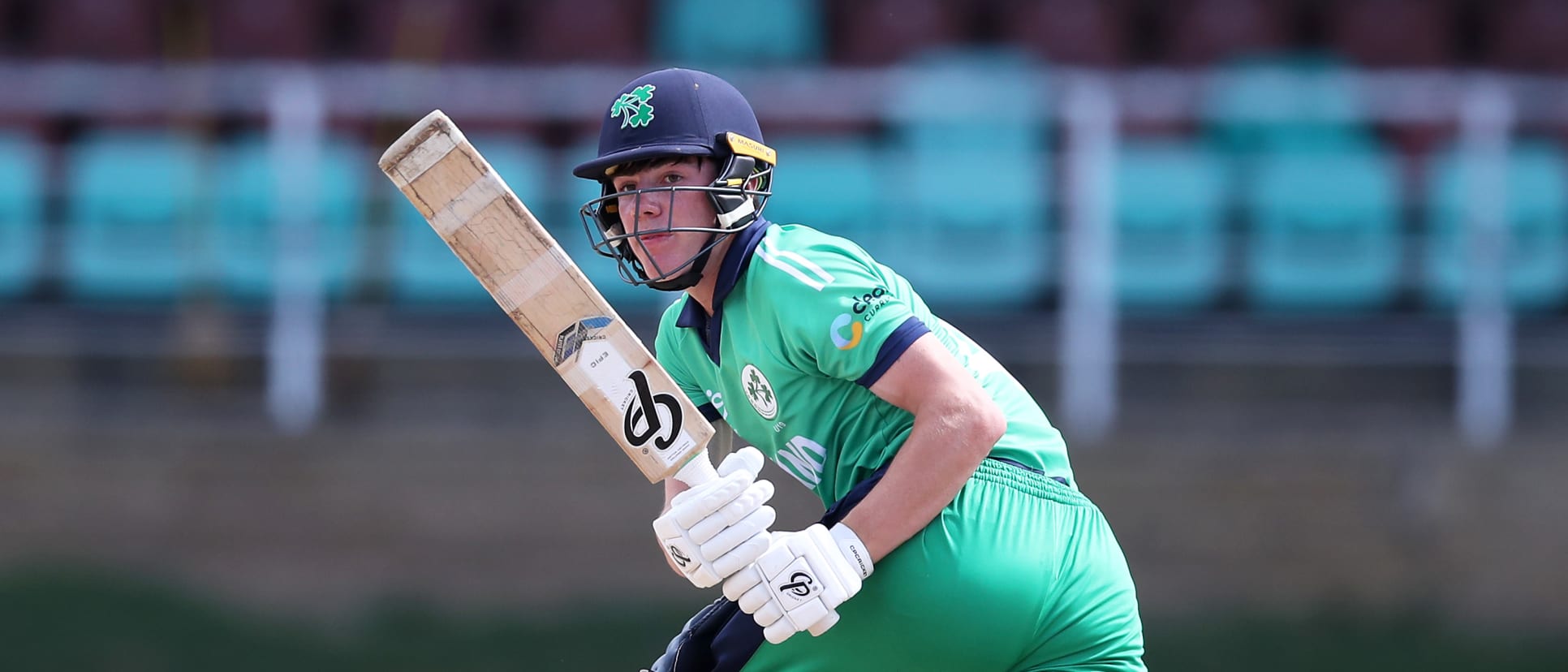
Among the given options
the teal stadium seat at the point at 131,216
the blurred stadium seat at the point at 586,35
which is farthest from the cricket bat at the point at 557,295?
the blurred stadium seat at the point at 586,35

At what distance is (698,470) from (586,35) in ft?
20.6

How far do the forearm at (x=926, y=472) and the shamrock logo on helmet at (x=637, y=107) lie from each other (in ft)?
2.51

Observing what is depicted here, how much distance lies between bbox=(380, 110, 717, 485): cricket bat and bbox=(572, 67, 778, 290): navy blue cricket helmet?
0.12 m

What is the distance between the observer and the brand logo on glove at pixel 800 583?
9.89ft

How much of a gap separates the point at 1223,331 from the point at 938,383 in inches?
199

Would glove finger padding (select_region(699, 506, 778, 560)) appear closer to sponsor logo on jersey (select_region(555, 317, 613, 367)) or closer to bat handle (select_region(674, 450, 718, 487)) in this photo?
bat handle (select_region(674, 450, 718, 487))

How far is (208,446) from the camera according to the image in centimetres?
701

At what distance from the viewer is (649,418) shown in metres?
3.23

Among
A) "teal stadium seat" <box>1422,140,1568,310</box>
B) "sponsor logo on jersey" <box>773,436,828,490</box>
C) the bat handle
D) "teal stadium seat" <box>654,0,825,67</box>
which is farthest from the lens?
"teal stadium seat" <box>654,0,825,67</box>

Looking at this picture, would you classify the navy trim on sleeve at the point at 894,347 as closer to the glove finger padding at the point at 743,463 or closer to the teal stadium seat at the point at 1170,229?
the glove finger padding at the point at 743,463

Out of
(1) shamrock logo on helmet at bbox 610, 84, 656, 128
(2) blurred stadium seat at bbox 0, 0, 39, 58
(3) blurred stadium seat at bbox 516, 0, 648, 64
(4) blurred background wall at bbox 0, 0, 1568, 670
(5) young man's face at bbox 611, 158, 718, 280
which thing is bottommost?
(4) blurred background wall at bbox 0, 0, 1568, 670

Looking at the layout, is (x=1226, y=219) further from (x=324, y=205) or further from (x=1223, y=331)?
(x=324, y=205)

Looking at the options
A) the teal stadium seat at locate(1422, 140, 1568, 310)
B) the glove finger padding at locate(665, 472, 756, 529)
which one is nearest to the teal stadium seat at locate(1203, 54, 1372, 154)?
the teal stadium seat at locate(1422, 140, 1568, 310)

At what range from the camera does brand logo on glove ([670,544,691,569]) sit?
Result: 3137 mm
